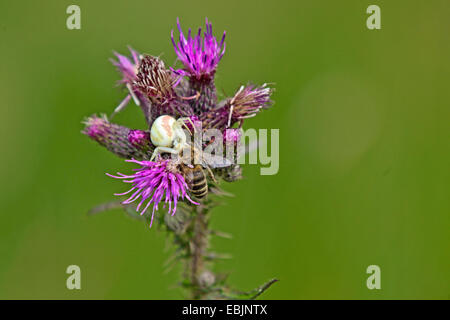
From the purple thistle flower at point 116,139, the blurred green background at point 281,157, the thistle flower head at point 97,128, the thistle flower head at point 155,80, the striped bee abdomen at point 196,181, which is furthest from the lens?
the blurred green background at point 281,157

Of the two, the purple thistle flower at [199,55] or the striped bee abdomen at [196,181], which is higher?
the purple thistle flower at [199,55]

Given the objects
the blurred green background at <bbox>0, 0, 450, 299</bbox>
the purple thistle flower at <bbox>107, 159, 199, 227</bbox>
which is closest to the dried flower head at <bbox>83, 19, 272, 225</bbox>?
the purple thistle flower at <bbox>107, 159, 199, 227</bbox>

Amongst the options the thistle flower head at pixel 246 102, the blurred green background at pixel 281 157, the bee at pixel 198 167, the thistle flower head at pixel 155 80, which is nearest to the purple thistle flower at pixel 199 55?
the thistle flower head at pixel 155 80

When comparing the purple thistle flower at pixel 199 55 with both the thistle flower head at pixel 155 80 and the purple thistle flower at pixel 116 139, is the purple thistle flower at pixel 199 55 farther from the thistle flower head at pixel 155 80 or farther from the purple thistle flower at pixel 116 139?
the purple thistle flower at pixel 116 139

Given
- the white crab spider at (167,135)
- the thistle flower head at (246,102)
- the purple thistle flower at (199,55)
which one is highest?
the purple thistle flower at (199,55)

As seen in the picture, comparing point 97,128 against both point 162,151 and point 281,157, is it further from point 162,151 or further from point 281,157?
point 281,157

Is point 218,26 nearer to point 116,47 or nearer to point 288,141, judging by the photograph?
point 116,47

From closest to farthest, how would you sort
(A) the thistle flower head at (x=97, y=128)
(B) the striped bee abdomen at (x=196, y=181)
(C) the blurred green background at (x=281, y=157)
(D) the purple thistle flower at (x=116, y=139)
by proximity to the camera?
1. (B) the striped bee abdomen at (x=196, y=181)
2. (D) the purple thistle flower at (x=116, y=139)
3. (A) the thistle flower head at (x=97, y=128)
4. (C) the blurred green background at (x=281, y=157)

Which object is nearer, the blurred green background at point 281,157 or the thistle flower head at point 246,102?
the thistle flower head at point 246,102
